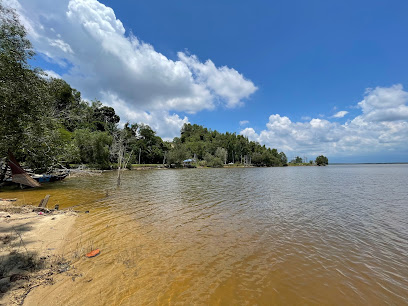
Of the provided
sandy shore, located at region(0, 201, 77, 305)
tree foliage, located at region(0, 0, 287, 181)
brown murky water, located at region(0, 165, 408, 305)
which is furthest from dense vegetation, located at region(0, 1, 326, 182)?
brown murky water, located at region(0, 165, 408, 305)

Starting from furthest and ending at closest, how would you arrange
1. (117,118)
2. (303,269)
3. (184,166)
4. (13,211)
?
(117,118)
(184,166)
(13,211)
(303,269)

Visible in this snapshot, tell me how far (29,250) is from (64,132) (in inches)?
1329

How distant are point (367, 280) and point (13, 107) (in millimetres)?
16287

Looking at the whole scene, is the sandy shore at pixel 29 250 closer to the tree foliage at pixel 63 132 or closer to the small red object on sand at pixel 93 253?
the small red object on sand at pixel 93 253

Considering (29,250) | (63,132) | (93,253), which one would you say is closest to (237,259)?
(93,253)

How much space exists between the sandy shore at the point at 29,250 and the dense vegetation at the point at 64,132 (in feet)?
17.8

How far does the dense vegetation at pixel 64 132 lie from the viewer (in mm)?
9781

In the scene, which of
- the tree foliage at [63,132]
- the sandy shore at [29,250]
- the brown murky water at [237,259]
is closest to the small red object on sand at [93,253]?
the brown murky water at [237,259]

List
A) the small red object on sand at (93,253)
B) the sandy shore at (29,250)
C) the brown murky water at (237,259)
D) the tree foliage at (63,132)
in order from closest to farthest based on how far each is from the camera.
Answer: the sandy shore at (29,250)
the brown murky water at (237,259)
the small red object on sand at (93,253)
the tree foliage at (63,132)

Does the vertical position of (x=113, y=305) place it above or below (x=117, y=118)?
below

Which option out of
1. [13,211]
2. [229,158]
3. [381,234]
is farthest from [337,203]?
[229,158]

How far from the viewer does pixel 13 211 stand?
1048 cm

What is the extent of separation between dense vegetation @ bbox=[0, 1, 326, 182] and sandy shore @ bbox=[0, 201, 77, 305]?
5411mm

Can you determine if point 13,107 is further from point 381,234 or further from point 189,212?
point 381,234
